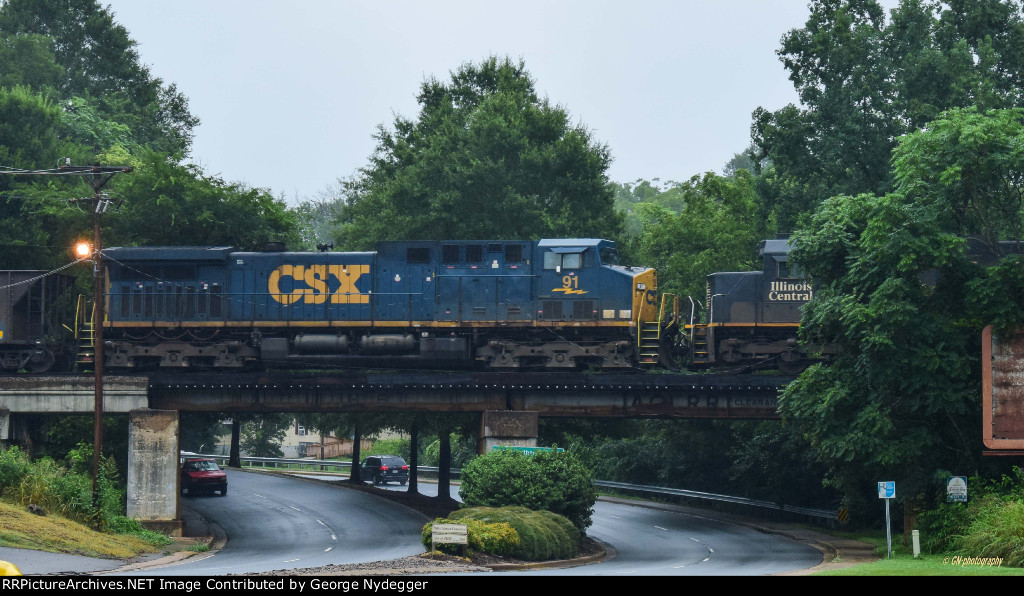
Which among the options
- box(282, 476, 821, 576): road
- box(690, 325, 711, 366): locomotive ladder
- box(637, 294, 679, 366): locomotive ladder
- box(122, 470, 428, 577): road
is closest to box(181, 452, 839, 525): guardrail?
box(282, 476, 821, 576): road

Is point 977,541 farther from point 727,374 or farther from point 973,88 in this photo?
point 973,88

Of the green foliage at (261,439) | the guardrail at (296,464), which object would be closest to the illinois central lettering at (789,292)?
the guardrail at (296,464)

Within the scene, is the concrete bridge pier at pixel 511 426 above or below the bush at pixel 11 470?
above

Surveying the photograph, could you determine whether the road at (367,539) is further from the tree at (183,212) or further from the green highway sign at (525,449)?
the tree at (183,212)

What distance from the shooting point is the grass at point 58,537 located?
98.1ft

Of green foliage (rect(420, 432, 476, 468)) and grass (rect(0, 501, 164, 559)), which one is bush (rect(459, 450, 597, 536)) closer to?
grass (rect(0, 501, 164, 559))

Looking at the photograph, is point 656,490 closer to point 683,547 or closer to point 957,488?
point 683,547

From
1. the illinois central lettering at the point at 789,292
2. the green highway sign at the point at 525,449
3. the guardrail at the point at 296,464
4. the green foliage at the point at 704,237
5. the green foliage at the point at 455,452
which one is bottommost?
the guardrail at the point at 296,464

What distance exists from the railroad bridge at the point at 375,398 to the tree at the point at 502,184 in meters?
16.8

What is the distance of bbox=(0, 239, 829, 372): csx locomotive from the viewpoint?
1699 inches

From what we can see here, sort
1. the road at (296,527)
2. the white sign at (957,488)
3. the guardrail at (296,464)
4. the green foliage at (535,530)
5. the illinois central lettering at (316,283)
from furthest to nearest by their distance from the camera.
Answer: the guardrail at (296,464) < the illinois central lettering at (316,283) < the white sign at (957,488) < the green foliage at (535,530) < the road at (296,527)

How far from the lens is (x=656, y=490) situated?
63.0m

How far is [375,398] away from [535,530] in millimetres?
12782

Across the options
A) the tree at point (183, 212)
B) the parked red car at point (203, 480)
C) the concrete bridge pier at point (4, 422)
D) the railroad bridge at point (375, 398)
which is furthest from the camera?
the parked red car at point (203, 480)
